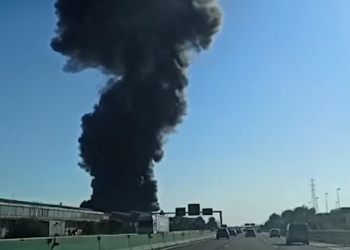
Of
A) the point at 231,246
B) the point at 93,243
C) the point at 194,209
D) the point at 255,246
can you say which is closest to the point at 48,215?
the point at 231,246

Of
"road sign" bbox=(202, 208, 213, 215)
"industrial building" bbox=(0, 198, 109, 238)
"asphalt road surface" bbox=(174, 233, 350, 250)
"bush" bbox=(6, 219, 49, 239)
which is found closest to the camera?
"asphalt road surface" bbox=(174, 233, 350, 250)

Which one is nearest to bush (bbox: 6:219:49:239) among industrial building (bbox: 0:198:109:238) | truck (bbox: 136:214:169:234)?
industrial building (bbox: 0:198:109:238)

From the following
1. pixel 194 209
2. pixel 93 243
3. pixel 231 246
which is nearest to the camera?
pixel 93 243


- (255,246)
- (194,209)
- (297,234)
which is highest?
(194,209)

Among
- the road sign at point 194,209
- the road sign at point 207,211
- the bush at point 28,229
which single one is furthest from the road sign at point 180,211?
the bush at point 28,229

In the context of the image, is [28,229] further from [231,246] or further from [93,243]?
[93,243]

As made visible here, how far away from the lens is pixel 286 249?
143 feet

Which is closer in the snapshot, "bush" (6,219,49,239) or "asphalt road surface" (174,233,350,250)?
"asphalt road surface" (174,233,350,250)

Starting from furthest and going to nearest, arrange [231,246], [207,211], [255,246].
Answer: [207,211] < [231,246] < [255,246]

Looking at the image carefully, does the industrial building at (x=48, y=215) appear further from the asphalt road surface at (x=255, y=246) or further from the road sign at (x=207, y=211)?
the road sign at (x=207, y=211)

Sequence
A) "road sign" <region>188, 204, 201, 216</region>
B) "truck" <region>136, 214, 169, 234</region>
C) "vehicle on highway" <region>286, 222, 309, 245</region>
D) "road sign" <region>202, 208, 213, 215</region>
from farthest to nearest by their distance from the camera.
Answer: "road sign" <region>202, 208, 213, 215</region>
"road sign" <region>188, 204, 201, 216</region>
"truck" <region>136, 214, 169, 234</region>
"vehicle on highway" <region>286, 222, 309, 245</region>

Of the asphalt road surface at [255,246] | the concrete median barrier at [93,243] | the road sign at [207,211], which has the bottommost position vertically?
the concrete median barrier at [93,243]

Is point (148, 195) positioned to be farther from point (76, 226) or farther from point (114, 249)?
point (114, 249)

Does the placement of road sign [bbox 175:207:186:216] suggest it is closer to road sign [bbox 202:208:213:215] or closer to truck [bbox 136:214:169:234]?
road sign [bbox 202:208:213:215]
